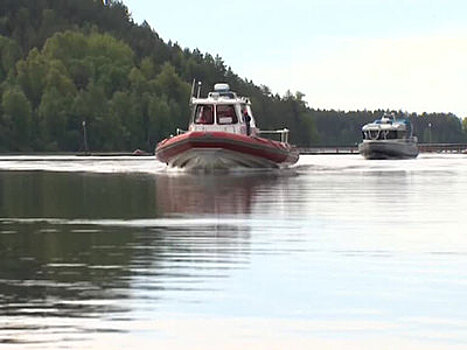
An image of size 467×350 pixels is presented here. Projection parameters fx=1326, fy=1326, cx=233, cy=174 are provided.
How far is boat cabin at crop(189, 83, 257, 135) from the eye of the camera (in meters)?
72.2

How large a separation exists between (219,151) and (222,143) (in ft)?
2.00

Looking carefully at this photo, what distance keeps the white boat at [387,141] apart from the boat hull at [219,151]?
5423cm

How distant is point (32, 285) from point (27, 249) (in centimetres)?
529

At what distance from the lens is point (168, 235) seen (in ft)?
81.6

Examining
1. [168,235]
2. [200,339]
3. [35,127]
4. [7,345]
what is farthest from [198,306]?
[35,127]

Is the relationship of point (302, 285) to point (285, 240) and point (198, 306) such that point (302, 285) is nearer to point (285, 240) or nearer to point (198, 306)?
point (198, 306)

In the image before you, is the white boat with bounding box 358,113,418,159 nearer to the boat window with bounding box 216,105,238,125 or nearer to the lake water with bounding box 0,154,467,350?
the boat window with bounding box 216,105,238,125

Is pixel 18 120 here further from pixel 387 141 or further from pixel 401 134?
pixel 387 141

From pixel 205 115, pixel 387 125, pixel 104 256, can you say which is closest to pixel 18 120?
pixel 387 125

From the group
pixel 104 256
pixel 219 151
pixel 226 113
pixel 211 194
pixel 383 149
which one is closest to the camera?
pixel 104 256

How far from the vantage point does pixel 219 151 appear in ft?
220

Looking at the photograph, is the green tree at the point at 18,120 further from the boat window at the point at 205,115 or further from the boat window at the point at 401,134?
the boat window at the point at 205,115

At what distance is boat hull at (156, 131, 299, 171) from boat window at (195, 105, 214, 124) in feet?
9.00

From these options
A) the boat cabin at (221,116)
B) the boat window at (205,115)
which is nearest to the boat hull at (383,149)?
the boat cabin at (221,116)
